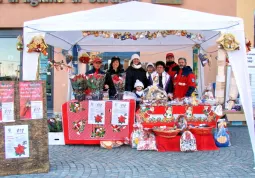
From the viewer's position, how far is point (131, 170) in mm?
4648

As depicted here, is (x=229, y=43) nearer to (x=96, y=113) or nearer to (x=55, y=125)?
(x=96, y=113)

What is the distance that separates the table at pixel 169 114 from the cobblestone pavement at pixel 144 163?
0.59m

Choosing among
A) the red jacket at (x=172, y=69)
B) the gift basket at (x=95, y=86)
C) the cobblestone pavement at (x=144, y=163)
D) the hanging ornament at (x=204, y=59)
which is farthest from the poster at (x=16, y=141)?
the hanging ornament at (x=204, y=59)

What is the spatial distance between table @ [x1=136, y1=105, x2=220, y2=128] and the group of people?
0.65 metres

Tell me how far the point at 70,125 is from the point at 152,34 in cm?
225

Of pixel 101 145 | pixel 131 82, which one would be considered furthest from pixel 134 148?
pixel 131 82

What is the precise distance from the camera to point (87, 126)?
234 inches

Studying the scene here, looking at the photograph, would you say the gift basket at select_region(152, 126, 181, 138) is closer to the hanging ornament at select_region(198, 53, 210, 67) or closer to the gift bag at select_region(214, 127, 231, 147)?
the gift bag at select_region(214, 127, 231, 147)

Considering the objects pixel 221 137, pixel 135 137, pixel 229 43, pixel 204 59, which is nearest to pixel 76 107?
pixel 135 137

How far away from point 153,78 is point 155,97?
32.3 inches

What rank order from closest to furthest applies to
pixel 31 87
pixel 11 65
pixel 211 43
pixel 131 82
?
pixel 31 87
pixel 131 82
pixel 211 43
pixel 11 65

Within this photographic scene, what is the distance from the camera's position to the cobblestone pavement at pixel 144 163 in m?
4.48

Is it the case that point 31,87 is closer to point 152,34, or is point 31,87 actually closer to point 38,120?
point 38,120

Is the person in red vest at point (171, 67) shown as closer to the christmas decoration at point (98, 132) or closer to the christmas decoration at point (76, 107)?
the christmas decoration at point (98, 132)
